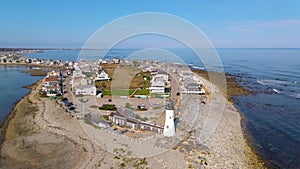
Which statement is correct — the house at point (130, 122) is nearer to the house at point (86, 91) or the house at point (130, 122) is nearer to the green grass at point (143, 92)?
the green grass at point (143, 92)

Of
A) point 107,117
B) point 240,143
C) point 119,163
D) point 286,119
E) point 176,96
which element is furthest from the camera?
point 176,96

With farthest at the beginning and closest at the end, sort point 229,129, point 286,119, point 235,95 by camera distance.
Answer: point 235,95
point 286,119
point 229,129

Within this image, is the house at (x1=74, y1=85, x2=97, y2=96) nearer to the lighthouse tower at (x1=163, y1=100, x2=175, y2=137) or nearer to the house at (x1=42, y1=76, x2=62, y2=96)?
the house at (x1=42, y1=76, x2=62, y2=96)

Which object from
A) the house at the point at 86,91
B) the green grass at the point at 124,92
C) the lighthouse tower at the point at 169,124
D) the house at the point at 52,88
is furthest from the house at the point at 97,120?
the house at the point at 52,88

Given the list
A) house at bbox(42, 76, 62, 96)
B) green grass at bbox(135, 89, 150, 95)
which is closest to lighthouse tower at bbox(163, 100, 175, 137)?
green grass at bbox(135, 89, 150, 95)

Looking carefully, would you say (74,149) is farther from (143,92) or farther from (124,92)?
(143,92)

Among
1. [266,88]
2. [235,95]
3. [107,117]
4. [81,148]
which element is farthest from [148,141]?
[266,88]

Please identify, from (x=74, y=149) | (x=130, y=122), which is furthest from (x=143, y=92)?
(x=74, y=149)

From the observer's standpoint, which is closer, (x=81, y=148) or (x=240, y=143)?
(x=81, y=148)

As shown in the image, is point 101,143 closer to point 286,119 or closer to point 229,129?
point 229,129
